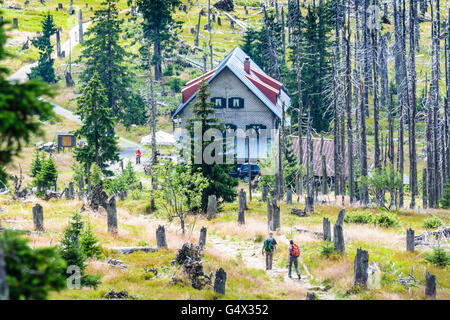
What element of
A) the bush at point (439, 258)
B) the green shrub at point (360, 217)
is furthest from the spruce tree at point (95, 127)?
the bush at point (439, 258)

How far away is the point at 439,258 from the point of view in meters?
22.1

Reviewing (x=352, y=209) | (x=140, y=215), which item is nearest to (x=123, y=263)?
(x=140, y=215)

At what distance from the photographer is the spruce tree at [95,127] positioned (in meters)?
38.2

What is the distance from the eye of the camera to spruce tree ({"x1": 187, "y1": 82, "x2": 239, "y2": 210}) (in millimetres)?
34344

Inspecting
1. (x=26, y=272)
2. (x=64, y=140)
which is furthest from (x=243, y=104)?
(x=26, y=272)

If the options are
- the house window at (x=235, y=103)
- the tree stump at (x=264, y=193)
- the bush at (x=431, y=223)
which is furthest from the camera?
the house window at (x=235, y=103)

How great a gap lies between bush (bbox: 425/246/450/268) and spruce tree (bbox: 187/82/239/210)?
1605 centimetres

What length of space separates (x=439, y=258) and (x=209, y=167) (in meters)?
16.8

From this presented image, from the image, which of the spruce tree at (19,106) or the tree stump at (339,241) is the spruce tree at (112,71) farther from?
the spruce tree at (19,106)

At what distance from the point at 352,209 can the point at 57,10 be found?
100320mm

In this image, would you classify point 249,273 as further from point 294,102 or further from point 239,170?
point 294,102

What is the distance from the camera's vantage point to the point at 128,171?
151ft

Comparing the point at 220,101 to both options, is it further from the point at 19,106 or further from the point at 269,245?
the point at 19,106

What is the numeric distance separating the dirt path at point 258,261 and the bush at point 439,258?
5095 millimetres
